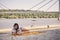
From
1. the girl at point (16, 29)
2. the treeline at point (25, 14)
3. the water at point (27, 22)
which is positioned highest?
the treeline at point (25, 14)

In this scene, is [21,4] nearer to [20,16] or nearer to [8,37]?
[20,16]

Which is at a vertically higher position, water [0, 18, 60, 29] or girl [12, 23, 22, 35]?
water [0, 18, 60, 29]

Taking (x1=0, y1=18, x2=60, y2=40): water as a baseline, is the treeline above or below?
above

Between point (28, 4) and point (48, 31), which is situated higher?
point (28, 4)

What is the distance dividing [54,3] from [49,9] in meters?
0.13

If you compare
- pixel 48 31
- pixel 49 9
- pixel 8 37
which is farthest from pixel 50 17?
pixel 8 37

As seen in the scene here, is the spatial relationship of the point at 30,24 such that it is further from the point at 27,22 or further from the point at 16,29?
the point at 16,29

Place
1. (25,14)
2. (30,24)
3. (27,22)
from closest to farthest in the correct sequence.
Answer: (25,14), (27,22), (30,24)

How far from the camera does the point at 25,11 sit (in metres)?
3.08

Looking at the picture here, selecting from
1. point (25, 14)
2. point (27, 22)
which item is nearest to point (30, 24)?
point (27, 22)

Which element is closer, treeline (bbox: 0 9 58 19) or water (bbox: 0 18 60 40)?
treeline (bbox: 0 9 58 19)

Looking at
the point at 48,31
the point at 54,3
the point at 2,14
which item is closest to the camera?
the point at 2,14

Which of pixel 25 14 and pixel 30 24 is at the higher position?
pixel 25 14

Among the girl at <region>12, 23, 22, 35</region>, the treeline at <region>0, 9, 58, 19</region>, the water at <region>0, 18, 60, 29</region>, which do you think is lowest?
the girl at <region>12, 23, 22, 35</region>
